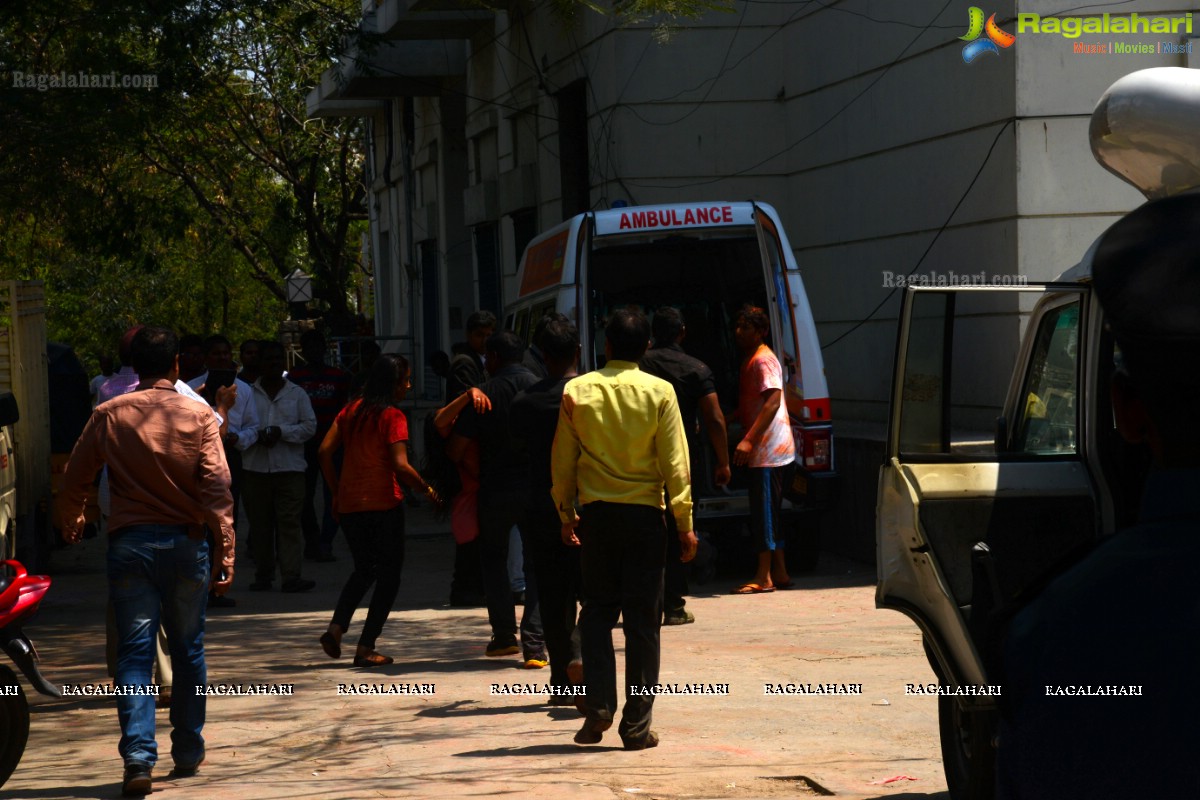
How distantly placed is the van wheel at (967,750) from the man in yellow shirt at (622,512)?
1306 millimetres

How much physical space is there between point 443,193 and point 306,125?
8947 millimetres

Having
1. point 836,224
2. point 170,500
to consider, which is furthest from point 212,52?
point 170,500

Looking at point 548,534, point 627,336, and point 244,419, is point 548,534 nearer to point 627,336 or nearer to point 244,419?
point 627,336

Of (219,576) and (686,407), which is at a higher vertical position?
(686,407)

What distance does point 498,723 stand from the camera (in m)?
6.77

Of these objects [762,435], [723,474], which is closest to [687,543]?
[723,474]

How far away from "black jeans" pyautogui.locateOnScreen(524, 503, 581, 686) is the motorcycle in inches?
80.6

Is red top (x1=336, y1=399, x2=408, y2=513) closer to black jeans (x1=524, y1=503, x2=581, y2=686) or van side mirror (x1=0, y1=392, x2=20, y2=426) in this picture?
black jeans (x1=524, y1=503, x2=581, y2=686)

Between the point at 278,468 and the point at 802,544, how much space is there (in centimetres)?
383

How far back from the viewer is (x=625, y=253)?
41.9 feet

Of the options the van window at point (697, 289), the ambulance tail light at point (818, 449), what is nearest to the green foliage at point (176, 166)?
the van window at point (697, 289)

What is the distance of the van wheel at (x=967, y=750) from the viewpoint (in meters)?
4.86

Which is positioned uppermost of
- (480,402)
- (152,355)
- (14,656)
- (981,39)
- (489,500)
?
(981,39)

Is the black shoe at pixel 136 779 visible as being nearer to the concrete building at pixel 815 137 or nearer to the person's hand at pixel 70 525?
the person's hand at pixel 70 525
